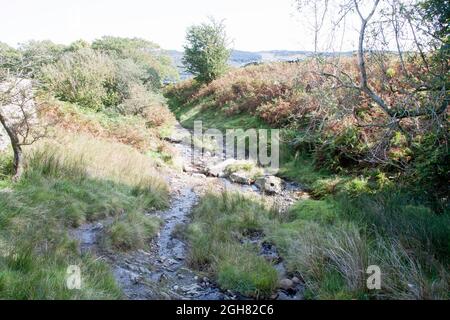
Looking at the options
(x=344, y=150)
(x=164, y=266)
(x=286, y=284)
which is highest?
(x=344, y=150)

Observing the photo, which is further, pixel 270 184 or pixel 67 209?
pixel 270 184

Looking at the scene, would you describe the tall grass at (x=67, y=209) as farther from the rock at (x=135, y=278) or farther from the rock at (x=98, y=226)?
the rock at (x=135, y=278)

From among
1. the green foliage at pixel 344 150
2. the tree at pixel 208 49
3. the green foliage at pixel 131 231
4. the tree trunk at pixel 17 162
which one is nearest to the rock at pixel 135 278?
the green foliage at pixel 131 231

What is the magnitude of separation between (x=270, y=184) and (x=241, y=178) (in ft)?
3.21

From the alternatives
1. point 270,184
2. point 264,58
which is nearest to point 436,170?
point 270,184

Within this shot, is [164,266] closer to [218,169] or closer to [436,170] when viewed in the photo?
[436,170]

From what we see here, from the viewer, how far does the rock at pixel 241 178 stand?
363 inches

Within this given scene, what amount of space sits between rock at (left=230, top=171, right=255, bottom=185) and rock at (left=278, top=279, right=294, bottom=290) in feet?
17.1

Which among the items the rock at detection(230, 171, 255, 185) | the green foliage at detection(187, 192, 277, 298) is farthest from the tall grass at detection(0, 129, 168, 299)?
the rock at detection(230, 171, 255, 185)

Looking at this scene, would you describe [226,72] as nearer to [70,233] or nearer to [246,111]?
[246,111]

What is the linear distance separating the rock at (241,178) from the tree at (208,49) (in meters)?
13.8

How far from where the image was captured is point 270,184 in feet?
28.2

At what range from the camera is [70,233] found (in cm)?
478
